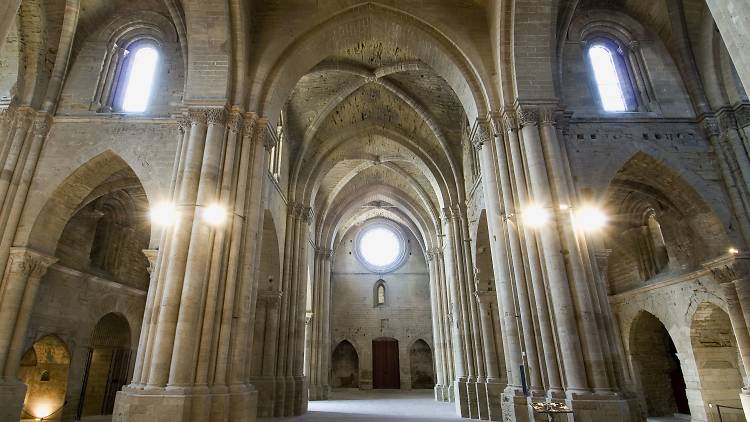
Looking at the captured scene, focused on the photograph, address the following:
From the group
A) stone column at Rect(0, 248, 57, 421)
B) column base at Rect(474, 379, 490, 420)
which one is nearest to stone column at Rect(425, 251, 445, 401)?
column base at Rect(474, 379, 490, 420)

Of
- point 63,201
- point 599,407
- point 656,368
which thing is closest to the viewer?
point 599,407

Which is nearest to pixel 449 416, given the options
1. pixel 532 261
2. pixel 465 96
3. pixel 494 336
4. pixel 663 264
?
pixel 494 336

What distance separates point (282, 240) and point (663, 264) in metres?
13.2

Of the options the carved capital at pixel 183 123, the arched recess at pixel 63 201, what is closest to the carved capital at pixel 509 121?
the carved capital at pixel 183 123

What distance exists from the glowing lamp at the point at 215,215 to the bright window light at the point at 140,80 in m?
4.17

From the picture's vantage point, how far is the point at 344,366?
29.8m

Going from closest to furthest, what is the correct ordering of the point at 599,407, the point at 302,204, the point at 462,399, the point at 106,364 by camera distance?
the point at 599,407 < the point at 106,364 < the point at 462,399 < the point at 302,204

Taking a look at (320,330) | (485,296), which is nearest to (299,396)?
(485,296)

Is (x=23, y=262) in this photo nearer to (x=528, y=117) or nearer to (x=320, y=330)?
(x=528, y=117)

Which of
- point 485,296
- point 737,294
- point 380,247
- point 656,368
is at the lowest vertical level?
point 656,368

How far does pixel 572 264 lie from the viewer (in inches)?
331

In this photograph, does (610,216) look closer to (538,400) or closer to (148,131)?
(538,400)

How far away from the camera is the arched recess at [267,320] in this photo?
43.9 feet

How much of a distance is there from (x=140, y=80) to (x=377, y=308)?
870 inches
